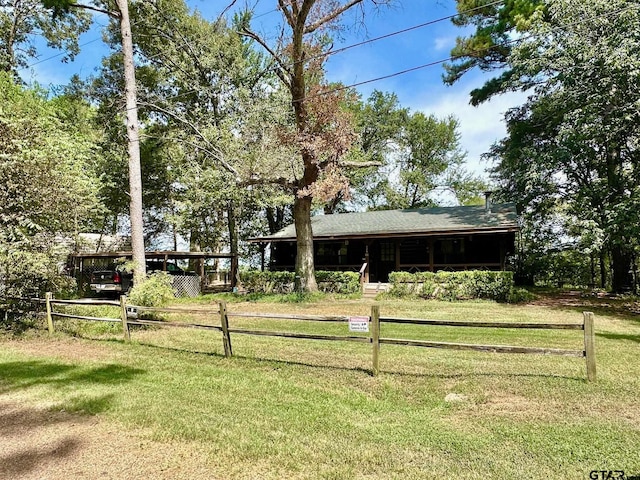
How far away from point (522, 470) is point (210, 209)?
73.8 feet

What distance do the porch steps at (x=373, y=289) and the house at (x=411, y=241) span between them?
Result: 91cm

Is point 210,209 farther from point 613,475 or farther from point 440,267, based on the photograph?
point 613,475

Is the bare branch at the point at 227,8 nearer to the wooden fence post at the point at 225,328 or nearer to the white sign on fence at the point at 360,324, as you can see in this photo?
A: the wooden fence post at the point at 225,328

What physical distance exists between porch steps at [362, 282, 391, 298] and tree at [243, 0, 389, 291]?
2111 mm

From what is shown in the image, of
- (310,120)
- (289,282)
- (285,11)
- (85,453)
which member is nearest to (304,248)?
(289,282)

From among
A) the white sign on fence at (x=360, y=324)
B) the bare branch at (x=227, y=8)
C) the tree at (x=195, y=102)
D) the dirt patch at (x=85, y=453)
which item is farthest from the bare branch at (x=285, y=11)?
the dirt patch at (x=85, y=453)

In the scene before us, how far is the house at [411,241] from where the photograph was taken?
16656 millimetres

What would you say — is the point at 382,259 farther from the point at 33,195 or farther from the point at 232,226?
the point at 33,195

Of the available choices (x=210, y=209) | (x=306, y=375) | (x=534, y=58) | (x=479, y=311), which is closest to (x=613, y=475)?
(x=306, y=375)

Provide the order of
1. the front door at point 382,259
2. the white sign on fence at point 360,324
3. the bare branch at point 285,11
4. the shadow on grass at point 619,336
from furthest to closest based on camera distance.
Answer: the front door at point 382,259
the bare branch at point 285,11
the shadow on grass at point 619,336
the white sign on fence at point 360,324

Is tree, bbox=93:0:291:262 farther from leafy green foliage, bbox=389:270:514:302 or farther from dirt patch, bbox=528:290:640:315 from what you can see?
dirt patch, bbox=528:290:640:315

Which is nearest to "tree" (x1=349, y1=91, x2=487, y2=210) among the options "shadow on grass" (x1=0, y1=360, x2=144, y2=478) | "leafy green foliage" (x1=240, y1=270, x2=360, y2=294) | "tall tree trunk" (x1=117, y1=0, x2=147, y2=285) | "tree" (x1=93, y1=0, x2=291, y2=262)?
"tree" (x1=93, y1=0, x2=291, y2=262)

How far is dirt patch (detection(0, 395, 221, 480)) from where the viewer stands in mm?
3135

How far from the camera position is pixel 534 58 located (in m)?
13.6
